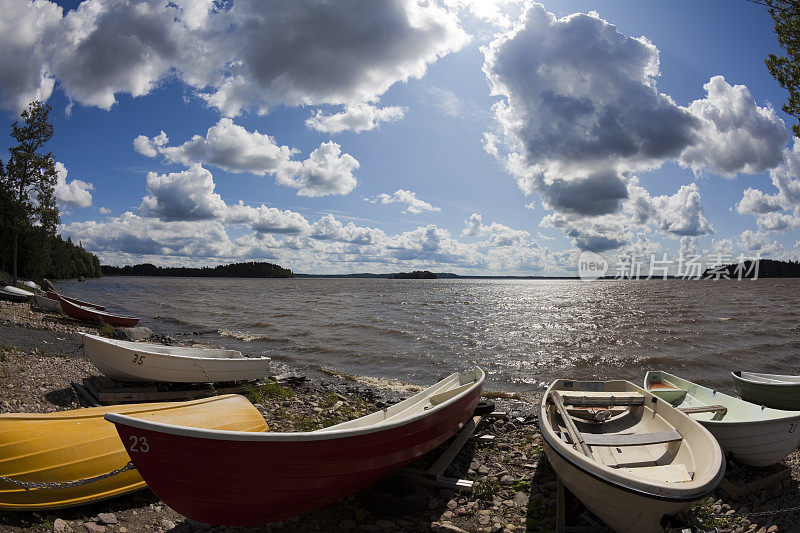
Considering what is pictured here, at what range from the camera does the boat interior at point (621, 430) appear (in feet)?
18.7

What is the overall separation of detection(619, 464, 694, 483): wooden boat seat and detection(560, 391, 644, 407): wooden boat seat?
2.14 meters

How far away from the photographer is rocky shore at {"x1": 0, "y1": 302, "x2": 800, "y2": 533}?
5418 mm

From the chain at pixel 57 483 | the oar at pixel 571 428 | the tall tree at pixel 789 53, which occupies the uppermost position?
the tall tree at pixel 789 53

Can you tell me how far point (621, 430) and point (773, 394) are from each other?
14.9 feet

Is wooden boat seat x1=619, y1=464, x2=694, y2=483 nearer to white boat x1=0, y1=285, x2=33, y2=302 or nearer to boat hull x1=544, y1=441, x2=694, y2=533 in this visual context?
boat hull x1=544, y1=441, x2=694, y2=533

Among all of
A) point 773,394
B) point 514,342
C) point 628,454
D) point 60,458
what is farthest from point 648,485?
point 514,342

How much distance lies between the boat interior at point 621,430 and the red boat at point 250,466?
3.11 meters

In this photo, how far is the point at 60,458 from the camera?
5.58 metres

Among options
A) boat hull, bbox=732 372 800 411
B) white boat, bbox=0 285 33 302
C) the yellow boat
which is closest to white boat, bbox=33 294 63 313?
white boat, bbox=0 285 33 302

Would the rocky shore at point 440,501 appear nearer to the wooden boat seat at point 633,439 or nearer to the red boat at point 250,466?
the red boat at point 250,466

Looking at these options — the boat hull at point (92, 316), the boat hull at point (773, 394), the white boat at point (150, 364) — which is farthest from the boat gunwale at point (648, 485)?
the boat hull at point (92, 316)

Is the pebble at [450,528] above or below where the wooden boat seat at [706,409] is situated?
below

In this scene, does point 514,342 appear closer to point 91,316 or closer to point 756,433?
point 756,433

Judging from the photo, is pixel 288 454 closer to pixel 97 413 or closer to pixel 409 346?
pixel 97 413
